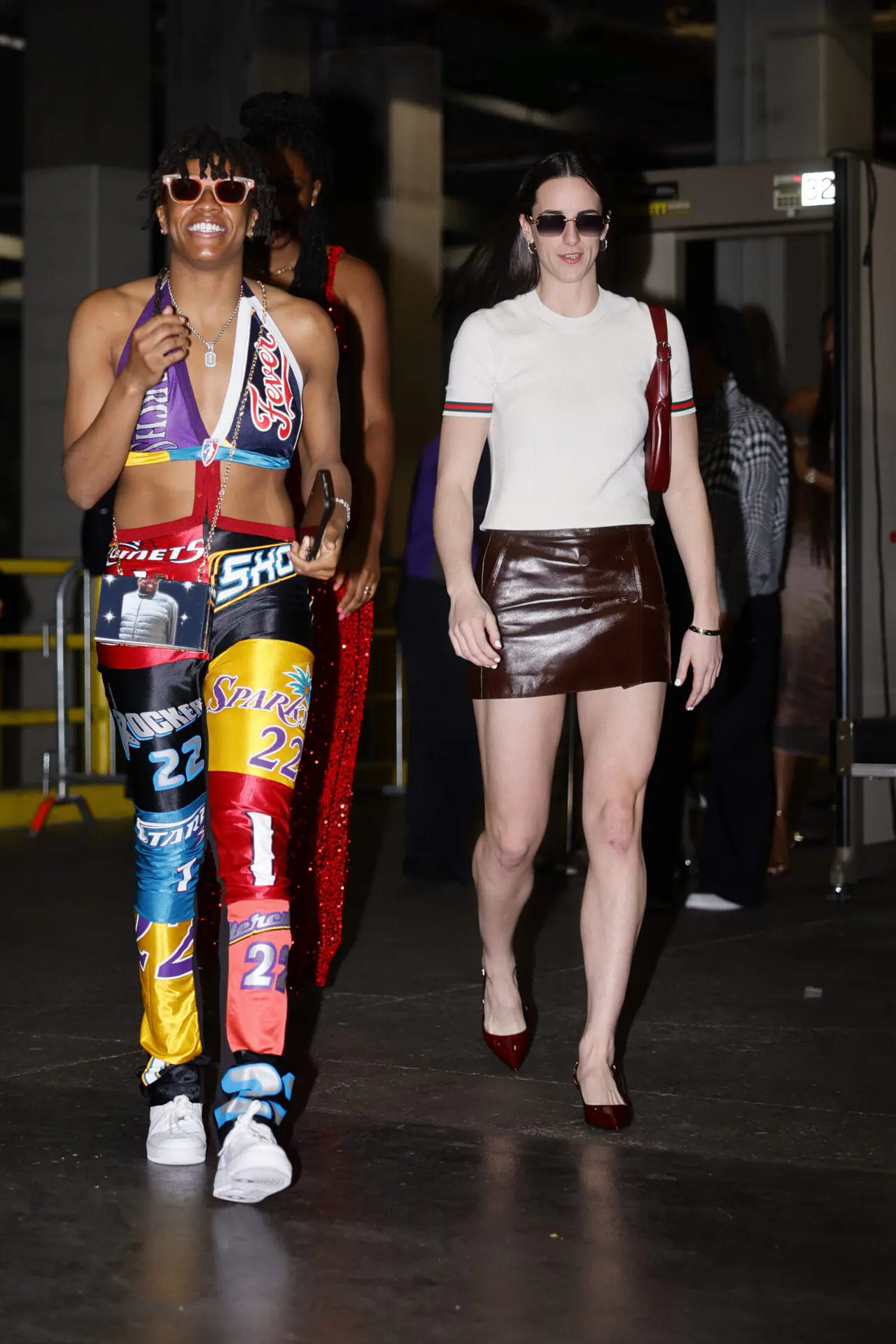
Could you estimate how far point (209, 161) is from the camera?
3441 mm

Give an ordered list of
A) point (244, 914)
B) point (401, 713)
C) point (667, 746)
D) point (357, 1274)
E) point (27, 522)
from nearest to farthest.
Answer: point (357, 1274) < point (244, 914) < point (667, 746) < point (401, 713) < point (27, 522)

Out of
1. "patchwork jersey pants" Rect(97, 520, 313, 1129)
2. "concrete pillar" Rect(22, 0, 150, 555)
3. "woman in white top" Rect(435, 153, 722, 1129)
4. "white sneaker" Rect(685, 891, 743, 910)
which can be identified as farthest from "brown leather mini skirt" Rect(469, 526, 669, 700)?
"concrete pillar" Rect(22, 0, 150, 555)

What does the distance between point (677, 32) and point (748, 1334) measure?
52.1 feet

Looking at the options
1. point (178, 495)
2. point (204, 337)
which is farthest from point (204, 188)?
point (178, 495)

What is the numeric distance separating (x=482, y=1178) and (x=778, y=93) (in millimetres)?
9482

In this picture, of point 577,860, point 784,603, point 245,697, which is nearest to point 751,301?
point 784,603

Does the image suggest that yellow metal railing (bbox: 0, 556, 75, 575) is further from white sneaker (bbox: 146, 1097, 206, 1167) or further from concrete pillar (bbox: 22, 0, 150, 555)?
white sneaker (bbox: 146, 1097, 206, 1167)

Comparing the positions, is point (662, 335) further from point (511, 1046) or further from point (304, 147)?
point (511, 1046)

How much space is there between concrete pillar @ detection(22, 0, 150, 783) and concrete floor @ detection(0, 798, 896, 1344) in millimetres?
8322

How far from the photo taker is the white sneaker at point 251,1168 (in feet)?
10.4

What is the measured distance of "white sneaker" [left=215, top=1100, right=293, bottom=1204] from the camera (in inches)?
124

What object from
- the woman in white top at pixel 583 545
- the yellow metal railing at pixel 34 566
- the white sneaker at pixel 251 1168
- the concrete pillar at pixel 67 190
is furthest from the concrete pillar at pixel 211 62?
A: the white sneaker at pixel 251 1168

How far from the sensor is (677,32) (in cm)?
1689

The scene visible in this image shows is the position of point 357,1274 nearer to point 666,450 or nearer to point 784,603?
point 666,450
